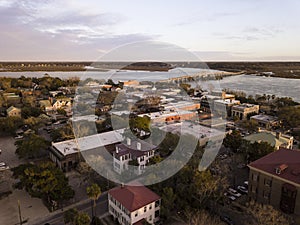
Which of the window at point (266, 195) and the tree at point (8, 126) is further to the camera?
the tree at point (8, 126)

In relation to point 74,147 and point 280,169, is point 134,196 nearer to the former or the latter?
point 280,169

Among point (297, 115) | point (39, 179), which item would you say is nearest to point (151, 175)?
point (39, 179)

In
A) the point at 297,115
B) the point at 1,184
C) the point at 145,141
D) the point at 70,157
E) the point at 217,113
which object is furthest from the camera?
the point at 217,113

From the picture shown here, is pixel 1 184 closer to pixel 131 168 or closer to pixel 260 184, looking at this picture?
pixel 131 168

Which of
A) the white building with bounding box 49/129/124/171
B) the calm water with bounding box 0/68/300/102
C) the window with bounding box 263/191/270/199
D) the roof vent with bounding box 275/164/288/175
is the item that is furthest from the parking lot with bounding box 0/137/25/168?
the calm water with bounding box 0/68/300/102

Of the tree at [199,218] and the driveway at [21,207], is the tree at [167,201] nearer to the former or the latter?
the tree at [199,218]

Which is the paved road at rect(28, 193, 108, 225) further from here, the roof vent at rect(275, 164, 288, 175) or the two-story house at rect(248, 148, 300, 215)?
the roof vent at rect(275, 164, 288, 175)

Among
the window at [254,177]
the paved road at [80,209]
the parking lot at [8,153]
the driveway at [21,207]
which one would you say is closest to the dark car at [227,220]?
the window at [254,177]
